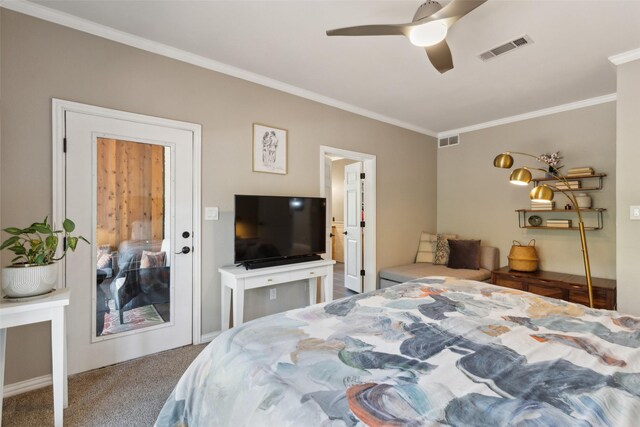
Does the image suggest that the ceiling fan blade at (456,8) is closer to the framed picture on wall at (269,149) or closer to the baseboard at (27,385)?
the framed picture on wall at (269,149)

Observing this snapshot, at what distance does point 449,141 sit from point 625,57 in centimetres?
252

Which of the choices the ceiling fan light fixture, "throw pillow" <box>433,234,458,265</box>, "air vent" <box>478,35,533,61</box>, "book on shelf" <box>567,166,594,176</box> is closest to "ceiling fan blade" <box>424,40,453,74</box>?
the ceiling fan light fixture

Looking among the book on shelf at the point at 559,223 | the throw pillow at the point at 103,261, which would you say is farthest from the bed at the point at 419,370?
the book on shelf at the point at 559,223

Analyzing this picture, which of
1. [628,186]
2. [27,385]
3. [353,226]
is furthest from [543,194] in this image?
[27,385]

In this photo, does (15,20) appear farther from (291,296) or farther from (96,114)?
(291,296)

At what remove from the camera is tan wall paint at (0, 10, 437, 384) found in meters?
2.08

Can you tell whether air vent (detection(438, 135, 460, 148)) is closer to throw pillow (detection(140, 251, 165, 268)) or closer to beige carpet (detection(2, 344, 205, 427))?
throw pillow (detection(140, 251, 165, 268))

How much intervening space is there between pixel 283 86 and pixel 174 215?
1.76 metres

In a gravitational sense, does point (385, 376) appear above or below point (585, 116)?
below

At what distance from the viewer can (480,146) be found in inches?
186

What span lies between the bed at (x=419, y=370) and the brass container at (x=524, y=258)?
98.2 inches

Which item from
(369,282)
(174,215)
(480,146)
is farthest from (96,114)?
(480,146)

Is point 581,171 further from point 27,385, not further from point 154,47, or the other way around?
point 27,385

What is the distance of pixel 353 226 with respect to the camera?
4809mm
